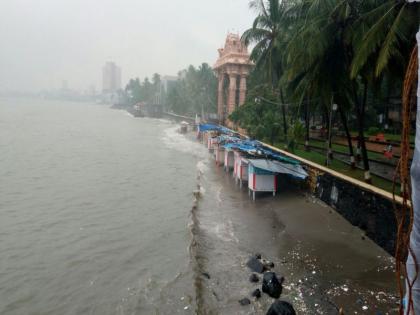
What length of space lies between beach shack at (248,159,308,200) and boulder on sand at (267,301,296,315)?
1003 cm

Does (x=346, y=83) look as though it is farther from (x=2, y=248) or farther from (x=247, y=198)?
(x=2, y=248)

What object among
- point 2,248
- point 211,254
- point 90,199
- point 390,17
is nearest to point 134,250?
point 211,254

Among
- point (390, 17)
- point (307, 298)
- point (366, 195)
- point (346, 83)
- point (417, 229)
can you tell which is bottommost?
point (307, 298)

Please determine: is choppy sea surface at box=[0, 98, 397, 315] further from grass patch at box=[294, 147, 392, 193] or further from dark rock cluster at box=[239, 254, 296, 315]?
grass patch at box=[294, 147, 392, 193]

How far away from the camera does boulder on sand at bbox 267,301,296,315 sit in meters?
7.64

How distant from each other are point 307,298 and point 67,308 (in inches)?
228

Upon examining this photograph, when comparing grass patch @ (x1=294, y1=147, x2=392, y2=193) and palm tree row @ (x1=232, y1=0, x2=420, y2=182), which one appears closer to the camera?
palm tree row @ (x1=232, y1=0, x2=420, y2=182)

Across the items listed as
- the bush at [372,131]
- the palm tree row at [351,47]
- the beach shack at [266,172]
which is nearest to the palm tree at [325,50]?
the palm tree row at [351,47]

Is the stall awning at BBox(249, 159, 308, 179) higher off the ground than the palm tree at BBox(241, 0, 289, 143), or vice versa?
the palm tree at BBox(241, 0, 289, 143)

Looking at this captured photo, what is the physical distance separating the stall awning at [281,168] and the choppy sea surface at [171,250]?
118 cm

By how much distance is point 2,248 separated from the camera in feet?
42.8

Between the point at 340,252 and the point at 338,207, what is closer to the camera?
the point at 340,252

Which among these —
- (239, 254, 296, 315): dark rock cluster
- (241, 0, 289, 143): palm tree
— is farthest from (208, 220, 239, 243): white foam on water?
(241, 0, 289, 143): palm tree

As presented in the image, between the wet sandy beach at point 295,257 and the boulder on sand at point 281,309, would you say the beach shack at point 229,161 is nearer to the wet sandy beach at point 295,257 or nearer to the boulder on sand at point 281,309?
the wet sandy beach at point 295,257
